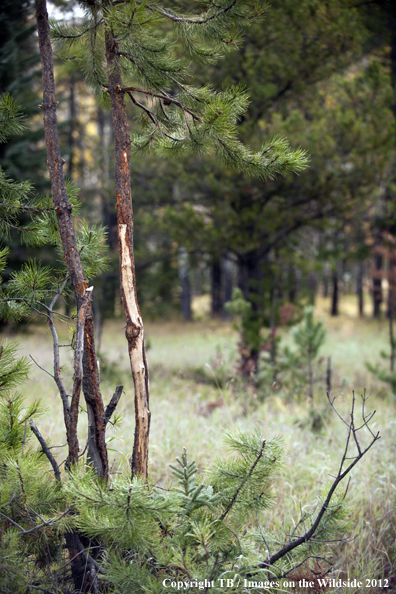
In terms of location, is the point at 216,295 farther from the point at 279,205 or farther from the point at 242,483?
the point at 242,483

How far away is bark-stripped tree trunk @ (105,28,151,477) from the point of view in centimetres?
191

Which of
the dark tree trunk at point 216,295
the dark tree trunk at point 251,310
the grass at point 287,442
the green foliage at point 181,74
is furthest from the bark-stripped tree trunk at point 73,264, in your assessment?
the dark tree trunk at point 216,295

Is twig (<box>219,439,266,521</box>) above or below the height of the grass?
above

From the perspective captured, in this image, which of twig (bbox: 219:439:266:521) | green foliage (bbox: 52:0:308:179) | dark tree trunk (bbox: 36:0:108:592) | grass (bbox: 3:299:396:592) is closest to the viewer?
twig (bbox: 219:439:266:521)

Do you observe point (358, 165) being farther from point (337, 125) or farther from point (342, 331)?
point (342, 331)

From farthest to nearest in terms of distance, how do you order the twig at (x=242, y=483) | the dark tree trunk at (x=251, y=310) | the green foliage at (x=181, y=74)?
1. the dark tree trunk at (x=251, y=310)
2. the green foliage at (x=181, y=74)
3. the twig at (x=242, y=483)

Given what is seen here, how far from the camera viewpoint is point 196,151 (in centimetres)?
212

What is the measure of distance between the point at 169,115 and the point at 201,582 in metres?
2.31

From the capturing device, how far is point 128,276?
6.39 feet

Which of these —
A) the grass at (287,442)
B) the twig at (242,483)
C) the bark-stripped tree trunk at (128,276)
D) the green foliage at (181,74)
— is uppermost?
the green foliage at (181,74)

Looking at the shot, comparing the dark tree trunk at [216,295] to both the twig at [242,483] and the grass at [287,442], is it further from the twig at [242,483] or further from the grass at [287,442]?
the twig at [242,483]

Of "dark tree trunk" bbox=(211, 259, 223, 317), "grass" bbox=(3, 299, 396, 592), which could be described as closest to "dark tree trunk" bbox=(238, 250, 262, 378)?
"grass" bbox=(3, 299, 396, 592)

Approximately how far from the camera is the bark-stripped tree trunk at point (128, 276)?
1.91m

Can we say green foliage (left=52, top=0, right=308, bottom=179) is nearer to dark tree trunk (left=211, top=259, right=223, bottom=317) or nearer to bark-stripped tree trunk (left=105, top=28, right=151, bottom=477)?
bark-stripped tree trunk (left=105, top=28, right=151, bottom=477)
